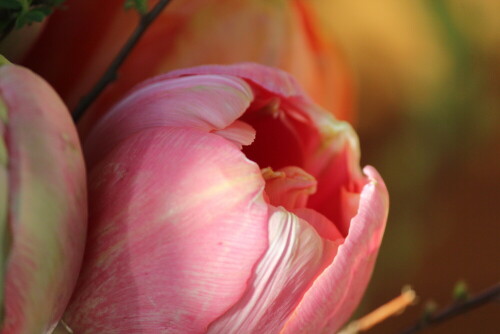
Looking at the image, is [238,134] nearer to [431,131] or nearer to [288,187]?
[288,187]

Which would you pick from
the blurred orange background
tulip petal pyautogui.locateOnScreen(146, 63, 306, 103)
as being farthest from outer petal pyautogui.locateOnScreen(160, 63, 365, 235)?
the blurred orange background

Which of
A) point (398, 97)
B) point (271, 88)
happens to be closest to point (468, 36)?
point (398, 97)

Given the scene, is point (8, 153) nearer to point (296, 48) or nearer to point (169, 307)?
point (169, 307)

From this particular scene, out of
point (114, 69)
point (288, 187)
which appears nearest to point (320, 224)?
point (288, 187)

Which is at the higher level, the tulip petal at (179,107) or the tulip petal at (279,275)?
the tulip petal at (179,107)

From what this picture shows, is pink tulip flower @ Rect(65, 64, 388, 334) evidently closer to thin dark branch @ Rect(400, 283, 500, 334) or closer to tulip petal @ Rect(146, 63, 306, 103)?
tulip petal @ Rect(146, 63, 306, 103)

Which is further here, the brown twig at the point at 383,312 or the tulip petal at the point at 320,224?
the brown twig at the point at 383,312

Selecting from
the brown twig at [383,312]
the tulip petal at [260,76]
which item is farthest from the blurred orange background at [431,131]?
the tulip petal at [260,76]

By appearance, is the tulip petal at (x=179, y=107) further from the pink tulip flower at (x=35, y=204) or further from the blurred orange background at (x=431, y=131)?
the blurred orange background at (x=431, y=131)
